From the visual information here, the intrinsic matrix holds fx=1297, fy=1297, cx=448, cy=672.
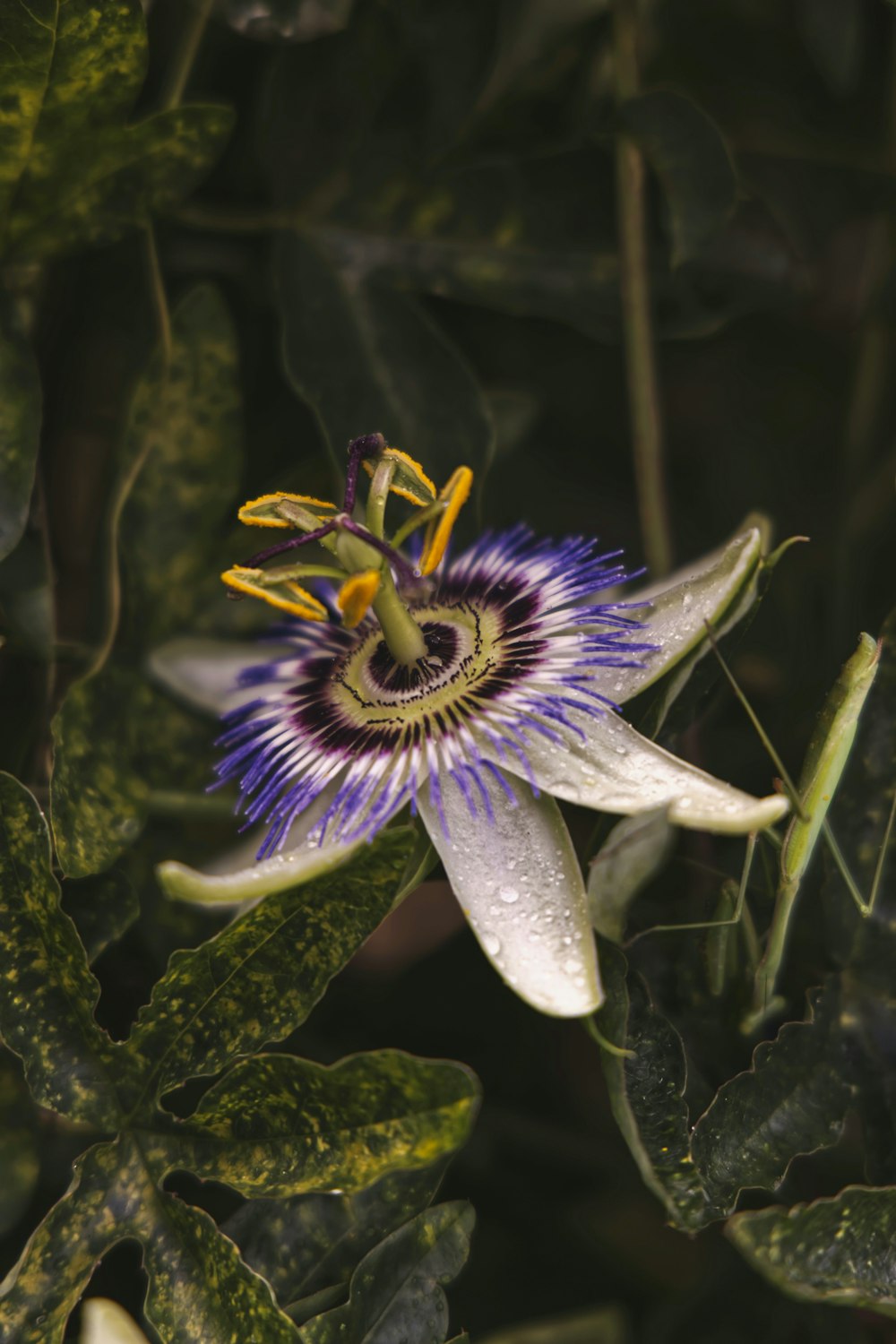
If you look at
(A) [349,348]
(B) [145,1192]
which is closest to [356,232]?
(A) [349,348]

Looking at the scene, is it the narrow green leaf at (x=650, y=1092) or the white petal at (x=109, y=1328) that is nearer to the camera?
the white petal at (x=109, y=1328)

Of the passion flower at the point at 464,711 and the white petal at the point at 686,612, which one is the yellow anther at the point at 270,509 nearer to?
the passion flower at the point at 464,711

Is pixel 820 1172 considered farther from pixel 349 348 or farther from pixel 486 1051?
pixel 349 348

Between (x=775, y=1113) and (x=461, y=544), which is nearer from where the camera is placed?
(x=775, y=1113)

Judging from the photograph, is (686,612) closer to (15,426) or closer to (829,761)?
(829,761)

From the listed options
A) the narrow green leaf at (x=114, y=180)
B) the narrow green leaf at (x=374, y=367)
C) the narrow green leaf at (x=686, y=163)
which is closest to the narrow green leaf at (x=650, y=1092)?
the narrow green leaf at (x=374, y=367)

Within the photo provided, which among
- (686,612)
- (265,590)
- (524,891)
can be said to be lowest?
(524,891)

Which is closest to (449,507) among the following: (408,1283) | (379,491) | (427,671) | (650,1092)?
(379,491)
